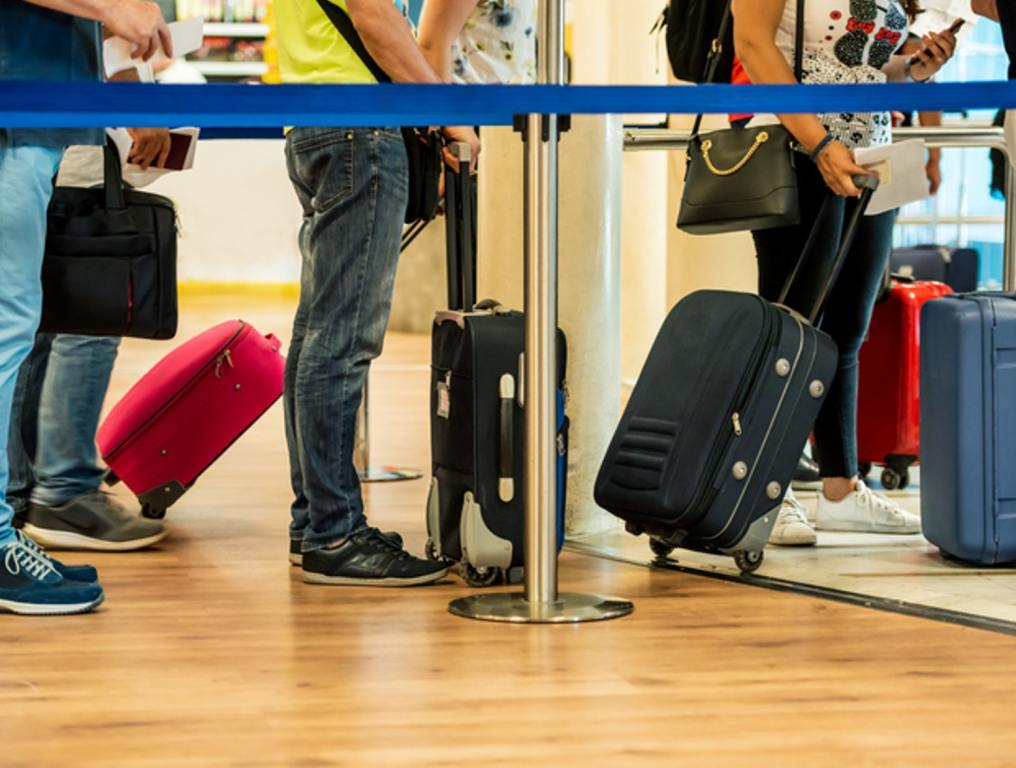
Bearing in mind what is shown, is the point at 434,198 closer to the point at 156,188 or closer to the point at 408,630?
the point at 408,630

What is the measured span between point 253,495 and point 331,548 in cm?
113

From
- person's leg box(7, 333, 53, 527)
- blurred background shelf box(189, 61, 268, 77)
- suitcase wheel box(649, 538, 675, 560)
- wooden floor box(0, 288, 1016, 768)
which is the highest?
blurred background shelf box(189, 61, 268, 77)

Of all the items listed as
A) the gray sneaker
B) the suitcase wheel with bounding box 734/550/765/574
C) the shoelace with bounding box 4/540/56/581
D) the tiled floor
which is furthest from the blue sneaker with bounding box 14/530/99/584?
the suitcase wheel with bounding box 734/550/765/574

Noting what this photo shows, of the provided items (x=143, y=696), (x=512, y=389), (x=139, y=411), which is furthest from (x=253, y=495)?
(x=143, y=696)

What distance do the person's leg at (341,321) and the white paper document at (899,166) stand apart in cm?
80

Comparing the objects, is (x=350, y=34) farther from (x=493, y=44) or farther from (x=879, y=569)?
(x=879, y=569)

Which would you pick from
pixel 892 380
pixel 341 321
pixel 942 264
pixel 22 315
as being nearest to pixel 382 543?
pixel 341 321

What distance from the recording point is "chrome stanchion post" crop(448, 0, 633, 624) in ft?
7.93

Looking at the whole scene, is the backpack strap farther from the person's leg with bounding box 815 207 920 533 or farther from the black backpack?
the person's leg with bounding box 815 207 920 533

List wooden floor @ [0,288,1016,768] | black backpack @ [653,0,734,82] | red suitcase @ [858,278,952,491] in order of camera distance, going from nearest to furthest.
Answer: wooden floor @ [0,288,1016,768] < black backpack @ [653,0,734,82] < red suitcase @ [858,278,952,491]

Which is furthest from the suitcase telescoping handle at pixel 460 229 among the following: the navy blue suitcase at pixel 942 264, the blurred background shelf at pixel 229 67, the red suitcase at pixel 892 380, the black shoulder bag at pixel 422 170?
the blurred background shelf at pixel 229 67

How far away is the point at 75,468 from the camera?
3211 millimetres

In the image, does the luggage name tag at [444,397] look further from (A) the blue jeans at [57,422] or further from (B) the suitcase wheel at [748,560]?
(A) the blue jeans at [57,422]

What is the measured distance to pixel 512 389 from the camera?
268 cm
